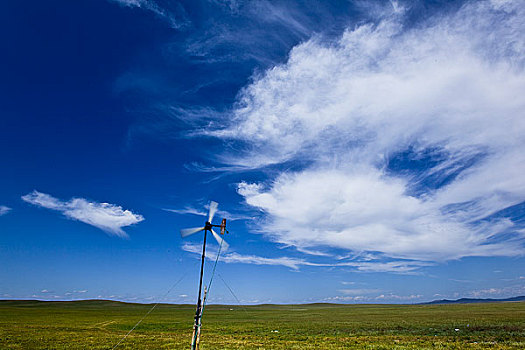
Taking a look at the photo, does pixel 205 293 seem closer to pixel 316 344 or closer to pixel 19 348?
pixel 316 344

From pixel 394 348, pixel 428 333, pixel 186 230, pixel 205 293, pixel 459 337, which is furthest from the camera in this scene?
pixel 428 333

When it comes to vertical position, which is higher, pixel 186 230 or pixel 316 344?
pixel 186 230

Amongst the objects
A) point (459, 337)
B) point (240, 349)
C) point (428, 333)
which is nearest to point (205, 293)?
point (240, 349)

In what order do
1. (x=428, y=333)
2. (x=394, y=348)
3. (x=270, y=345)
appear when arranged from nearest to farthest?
1. (x=394, y=348)
2. (x=270, y=345)
3. (x=428, y=333)

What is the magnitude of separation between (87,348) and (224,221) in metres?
26.3

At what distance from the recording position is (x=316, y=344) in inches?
1284

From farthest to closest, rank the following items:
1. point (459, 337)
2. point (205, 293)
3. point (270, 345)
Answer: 1. point (459, 337)
2. point (270, 345)
3. point (205, 293)

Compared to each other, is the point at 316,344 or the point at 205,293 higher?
the point at 205,293

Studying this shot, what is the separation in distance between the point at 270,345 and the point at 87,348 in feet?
58.8

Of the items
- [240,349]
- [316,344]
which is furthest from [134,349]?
[316,344]

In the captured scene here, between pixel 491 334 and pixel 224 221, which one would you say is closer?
pixel 224 221

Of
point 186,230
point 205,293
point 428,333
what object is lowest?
point 428,333

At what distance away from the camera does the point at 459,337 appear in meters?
35.8

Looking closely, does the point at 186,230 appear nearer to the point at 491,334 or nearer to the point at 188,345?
the point at 188,345
